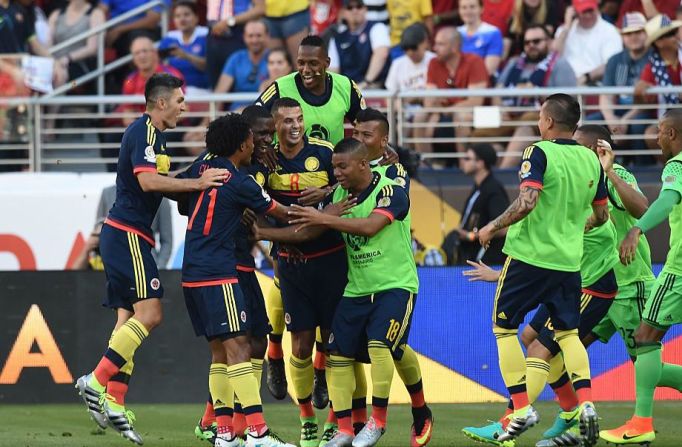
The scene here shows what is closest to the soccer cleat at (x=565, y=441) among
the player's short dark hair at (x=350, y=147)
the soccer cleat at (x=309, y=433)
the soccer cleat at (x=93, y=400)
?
the soccer cleat at (x=309, y=433)

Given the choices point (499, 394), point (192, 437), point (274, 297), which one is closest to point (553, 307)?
point (274, 297)

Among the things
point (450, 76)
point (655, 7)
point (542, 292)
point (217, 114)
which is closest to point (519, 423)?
point (542, 292)

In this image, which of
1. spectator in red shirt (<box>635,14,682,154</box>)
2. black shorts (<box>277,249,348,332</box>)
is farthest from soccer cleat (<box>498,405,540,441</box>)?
spectator in red shirt (<box>635,14,682,154</box>)

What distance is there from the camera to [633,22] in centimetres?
1673

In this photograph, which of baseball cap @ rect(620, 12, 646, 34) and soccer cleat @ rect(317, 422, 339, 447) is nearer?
soccer cleat @ rect(317, 422, 339, 447)

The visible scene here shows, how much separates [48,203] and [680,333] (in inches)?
274

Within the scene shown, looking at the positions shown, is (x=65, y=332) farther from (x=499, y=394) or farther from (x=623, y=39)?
(x=623, y=39)

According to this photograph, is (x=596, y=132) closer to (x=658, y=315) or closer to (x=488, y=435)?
(x=658, y=315)

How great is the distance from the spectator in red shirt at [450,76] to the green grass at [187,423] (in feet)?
15.1

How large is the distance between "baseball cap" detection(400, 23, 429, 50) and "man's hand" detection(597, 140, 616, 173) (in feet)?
24.0

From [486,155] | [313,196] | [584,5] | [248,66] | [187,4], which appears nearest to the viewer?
[313,196]

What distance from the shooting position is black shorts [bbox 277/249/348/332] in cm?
1032

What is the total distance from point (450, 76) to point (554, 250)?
7.55 m

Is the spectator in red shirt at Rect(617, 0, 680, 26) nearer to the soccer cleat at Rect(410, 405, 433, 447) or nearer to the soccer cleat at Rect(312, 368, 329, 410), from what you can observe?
the soccer cleat at Rect(312, 368, 329, 410)
